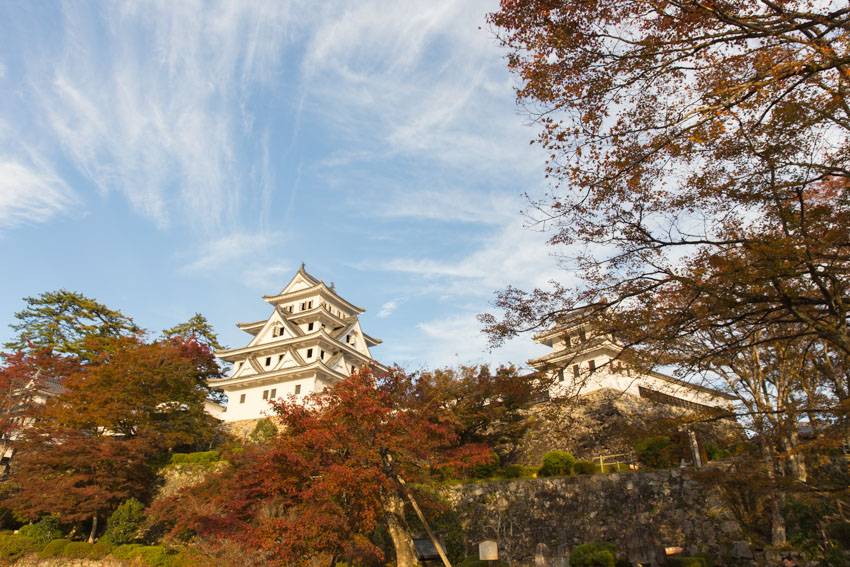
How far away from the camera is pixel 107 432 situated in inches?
1072

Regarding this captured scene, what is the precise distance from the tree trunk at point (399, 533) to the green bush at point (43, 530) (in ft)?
49.1

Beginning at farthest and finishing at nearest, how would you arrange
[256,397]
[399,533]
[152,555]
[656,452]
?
1. [256,397]
2. [152,555]
3. [656,452]
4. [399,533]

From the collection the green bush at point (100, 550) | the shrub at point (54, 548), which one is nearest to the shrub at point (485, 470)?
the green bush at point (100, 550)

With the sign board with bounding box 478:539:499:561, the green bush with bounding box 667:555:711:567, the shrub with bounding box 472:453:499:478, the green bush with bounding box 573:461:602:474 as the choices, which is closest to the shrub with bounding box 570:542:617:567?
the green bush with bounding box 667:555:711:567

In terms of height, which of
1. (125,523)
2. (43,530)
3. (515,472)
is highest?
(515,472)

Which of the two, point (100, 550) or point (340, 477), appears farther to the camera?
point (100, 550)

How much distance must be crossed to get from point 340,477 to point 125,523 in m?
12.7

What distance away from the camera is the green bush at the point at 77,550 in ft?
62.2

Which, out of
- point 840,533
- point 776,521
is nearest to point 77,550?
point 776,521

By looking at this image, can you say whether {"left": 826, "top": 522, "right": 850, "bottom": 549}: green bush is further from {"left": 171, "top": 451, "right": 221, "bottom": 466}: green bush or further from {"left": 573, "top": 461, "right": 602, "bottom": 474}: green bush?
{"left": 171, "top": 451, "right": 221, "bottom": 466}: green bush

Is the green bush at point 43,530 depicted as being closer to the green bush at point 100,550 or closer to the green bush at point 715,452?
the green bush at point 100,550

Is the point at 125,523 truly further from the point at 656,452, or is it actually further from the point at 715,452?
the point at 715,452

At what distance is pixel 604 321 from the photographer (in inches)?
347

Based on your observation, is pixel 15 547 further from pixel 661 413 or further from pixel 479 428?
pixel 661 413
